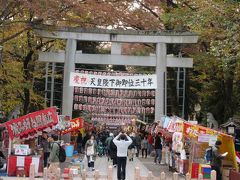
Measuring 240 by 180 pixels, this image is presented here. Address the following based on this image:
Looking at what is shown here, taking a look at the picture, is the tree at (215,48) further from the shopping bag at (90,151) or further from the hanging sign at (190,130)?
the shopping bag at (90,151)

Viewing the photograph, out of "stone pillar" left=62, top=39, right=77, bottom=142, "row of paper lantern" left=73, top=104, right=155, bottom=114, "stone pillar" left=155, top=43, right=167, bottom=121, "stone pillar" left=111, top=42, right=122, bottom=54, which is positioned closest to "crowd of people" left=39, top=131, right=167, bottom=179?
"row of paper lantern" left=73, top=104, right=155, bottom=114

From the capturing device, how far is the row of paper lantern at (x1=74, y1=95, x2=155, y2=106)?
30203 millimetres

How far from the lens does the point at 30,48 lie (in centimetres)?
3103

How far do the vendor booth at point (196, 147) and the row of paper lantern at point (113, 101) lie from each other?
996 centimetres

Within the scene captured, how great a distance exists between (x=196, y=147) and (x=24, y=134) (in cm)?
691

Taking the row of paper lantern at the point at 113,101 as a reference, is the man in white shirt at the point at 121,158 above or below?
below

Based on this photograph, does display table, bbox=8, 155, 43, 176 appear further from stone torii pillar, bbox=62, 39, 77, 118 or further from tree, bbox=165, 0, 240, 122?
stone torii pillar, bbox=62, 39, 77, 118

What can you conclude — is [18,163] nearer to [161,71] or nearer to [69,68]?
[69,68]

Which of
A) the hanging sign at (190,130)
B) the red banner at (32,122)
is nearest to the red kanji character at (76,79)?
the red banner at (32,122)

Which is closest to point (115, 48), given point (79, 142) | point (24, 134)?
point (79, 142)

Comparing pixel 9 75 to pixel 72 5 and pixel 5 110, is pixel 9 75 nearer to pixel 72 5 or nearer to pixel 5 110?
pixel 5 110

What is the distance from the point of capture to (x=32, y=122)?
18.6 m

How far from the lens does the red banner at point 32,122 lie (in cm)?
1844

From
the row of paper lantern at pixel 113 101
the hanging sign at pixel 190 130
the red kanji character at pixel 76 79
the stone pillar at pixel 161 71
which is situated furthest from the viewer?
the row of paper lantern at pixel 113 101
